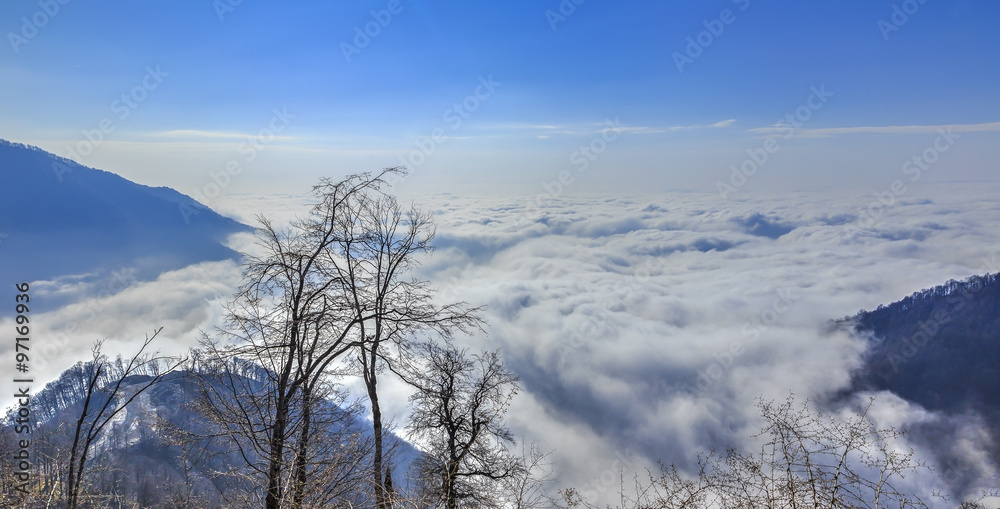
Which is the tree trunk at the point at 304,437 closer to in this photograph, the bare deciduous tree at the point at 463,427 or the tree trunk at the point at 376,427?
the tree trunk at the point at 376,427

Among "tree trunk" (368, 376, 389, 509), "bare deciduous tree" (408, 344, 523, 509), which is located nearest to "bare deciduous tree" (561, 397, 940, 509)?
"tree trunk" (368, 376, 389, 509)

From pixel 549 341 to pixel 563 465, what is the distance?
6351cm

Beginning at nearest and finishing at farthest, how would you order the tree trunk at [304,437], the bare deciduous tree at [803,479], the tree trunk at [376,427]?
the bare deciduous tree at [803,479], the tree trunk at [304,437], the tree trunk at [376,427]

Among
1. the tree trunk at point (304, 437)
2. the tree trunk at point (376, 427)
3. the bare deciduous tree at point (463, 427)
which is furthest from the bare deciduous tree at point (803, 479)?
the bare deciduous tree at point (463, 427)

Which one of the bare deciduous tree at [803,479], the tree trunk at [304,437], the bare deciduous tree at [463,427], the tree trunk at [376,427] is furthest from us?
the bare deciduous tree at [463,427]

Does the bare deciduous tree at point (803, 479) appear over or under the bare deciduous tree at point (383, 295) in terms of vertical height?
under

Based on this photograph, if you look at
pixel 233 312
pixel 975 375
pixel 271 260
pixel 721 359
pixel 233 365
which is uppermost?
pixel 721 359

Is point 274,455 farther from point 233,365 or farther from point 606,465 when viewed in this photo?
point 606,465

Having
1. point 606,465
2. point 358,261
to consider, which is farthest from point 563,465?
point 358,261

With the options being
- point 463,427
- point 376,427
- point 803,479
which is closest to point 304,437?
point 376,427

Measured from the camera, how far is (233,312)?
7504 millimetres

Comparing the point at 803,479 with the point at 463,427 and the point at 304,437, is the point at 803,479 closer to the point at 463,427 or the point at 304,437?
the point at 304,437

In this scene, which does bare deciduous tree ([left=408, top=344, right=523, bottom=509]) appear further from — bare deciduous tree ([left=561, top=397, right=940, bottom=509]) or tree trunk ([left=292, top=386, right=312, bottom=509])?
bare deciduous tree ([left=561, top=397, right=940, bottom=509])

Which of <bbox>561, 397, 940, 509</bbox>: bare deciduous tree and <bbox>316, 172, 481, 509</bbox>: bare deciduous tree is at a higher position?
<bbox>316, 172, 481, 509</bbox>: bare deciduous tree
